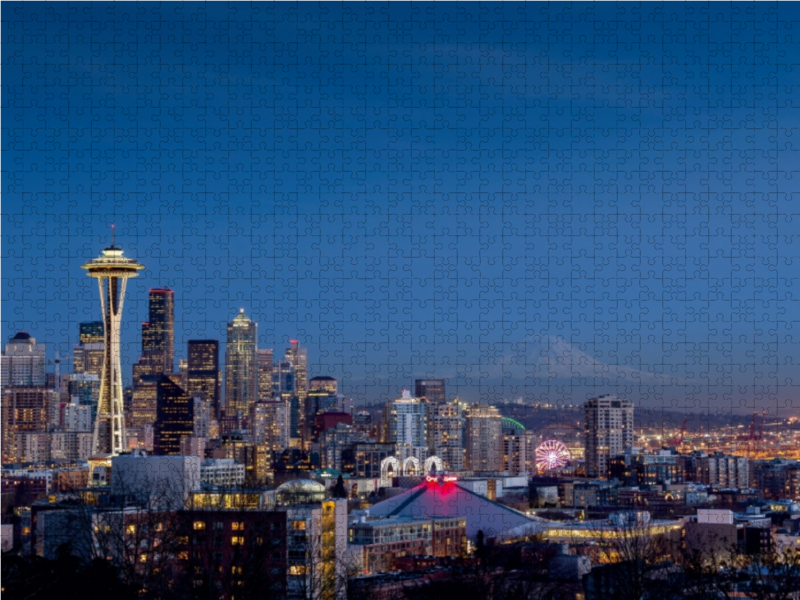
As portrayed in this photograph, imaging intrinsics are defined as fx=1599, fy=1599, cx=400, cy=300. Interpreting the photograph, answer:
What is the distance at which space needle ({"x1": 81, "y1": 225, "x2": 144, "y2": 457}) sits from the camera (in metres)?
34.9

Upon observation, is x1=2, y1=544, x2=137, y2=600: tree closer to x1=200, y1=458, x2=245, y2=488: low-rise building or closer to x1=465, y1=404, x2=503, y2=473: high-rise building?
x1=200, y1=458, x2=245, y2=488: low-rise building

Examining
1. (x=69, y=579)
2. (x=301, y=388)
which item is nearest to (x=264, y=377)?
(x=301, y=388)

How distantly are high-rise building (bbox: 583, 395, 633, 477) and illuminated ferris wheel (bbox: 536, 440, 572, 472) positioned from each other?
3.06ft

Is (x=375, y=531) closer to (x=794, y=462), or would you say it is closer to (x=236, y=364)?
(x=794, y=462)

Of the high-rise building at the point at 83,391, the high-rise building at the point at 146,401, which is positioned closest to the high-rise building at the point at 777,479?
the high-rise building at the point at 146,401

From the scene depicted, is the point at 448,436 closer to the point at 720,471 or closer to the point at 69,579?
the point at 720,471

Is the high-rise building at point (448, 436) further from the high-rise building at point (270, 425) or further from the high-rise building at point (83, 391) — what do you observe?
the high-rise building at point (83, 391)

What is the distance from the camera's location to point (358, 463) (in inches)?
2076

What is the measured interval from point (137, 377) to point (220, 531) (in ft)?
131

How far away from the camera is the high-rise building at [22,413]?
45281 millimetres

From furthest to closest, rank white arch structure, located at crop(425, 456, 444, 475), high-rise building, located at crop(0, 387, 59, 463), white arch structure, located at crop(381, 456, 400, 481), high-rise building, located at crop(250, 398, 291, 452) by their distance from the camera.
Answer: high-rise building, located at crop(250, 398, 291, 452) < white arch structure, located at crop(381, 456, 400, 481) < white arch structure, located at crop(425, 456, 444, 475) < high-rise building, located at crop(0, 387, 59, 463)

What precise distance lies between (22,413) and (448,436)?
1326 centimetres

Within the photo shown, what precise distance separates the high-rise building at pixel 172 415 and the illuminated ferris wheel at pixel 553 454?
12.1 meters

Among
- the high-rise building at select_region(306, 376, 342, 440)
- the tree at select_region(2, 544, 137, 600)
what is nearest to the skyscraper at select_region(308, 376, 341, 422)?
the high-rise building at select_region(306, 376, 342, 440)
